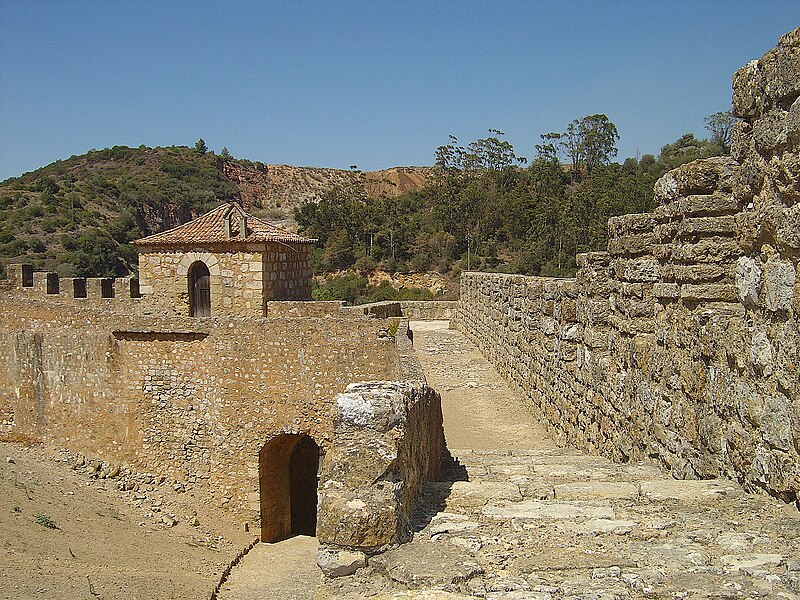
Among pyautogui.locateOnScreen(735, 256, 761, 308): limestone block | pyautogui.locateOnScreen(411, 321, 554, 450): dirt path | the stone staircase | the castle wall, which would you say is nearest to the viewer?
the stone staircase

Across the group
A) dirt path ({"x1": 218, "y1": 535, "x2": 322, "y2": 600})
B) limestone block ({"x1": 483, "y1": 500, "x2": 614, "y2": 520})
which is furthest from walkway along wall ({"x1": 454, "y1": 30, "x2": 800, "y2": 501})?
dirt path ({"x1": 218, "y1": 535, "x2": 322, "y2": 600})

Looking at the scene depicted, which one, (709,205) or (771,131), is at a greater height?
(771,131)

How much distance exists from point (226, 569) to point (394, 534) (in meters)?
8.29

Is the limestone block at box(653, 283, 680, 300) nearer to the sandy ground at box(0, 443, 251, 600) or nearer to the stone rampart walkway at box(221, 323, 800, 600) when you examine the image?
the stone rampart walkway at box(221, 323, 800, 600)

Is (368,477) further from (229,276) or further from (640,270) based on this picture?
(229,276)

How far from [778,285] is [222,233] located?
13.9 metres

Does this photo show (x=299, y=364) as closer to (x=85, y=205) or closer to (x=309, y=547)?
(x=309, y=547)

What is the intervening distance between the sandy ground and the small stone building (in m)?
4.05

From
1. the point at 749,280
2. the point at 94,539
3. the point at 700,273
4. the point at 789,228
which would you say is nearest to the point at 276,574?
the point at 94,539

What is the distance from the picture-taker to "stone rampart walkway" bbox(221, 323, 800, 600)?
2771 millimetres

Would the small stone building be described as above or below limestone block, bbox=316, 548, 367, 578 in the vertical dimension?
above

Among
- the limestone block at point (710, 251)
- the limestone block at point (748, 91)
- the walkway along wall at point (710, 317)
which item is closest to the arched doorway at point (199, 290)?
the walkway along wall at point (710, 317)

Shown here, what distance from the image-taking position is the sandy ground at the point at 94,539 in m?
Answer: 9.23

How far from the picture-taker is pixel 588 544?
3205 millimetres
